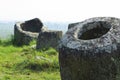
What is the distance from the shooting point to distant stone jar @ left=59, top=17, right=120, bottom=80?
25.6 feet

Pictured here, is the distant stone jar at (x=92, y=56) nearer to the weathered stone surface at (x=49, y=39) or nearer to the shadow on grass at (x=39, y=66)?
the shadow on grass at (x=39, y=66)

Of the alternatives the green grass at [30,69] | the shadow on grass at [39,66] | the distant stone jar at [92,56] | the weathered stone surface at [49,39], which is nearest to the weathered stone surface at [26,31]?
the weathered stone surface at [49,39]

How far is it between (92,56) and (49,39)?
37.1 feet

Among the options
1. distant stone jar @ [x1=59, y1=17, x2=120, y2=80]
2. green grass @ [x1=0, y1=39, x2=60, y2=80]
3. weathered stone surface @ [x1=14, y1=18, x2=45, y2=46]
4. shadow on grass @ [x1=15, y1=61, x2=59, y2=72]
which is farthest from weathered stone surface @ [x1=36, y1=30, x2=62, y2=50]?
distant stone jar @ [x1=59, y1=17, x2=120, y2=80]

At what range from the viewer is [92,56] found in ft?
25.9

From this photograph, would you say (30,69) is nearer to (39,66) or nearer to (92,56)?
(39,66)

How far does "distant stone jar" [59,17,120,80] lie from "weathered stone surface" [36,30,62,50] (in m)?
10.2

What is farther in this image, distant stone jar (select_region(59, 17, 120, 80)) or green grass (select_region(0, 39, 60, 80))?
green grass (select_region(0, 39, 60, 80))

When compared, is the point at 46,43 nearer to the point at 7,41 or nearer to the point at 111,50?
the point at 7,41

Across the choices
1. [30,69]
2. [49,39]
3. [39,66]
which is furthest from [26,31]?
[30,69]

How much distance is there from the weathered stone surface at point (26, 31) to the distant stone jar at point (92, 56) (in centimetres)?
1374

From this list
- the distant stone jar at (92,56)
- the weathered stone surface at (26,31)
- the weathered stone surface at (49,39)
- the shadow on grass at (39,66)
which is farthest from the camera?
the weathered stone surface at (26,31)

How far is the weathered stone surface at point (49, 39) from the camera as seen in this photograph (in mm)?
19061

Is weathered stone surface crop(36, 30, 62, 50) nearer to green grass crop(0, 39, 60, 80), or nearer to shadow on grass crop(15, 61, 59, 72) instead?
green grass crop(0, 39, 60, 80)
